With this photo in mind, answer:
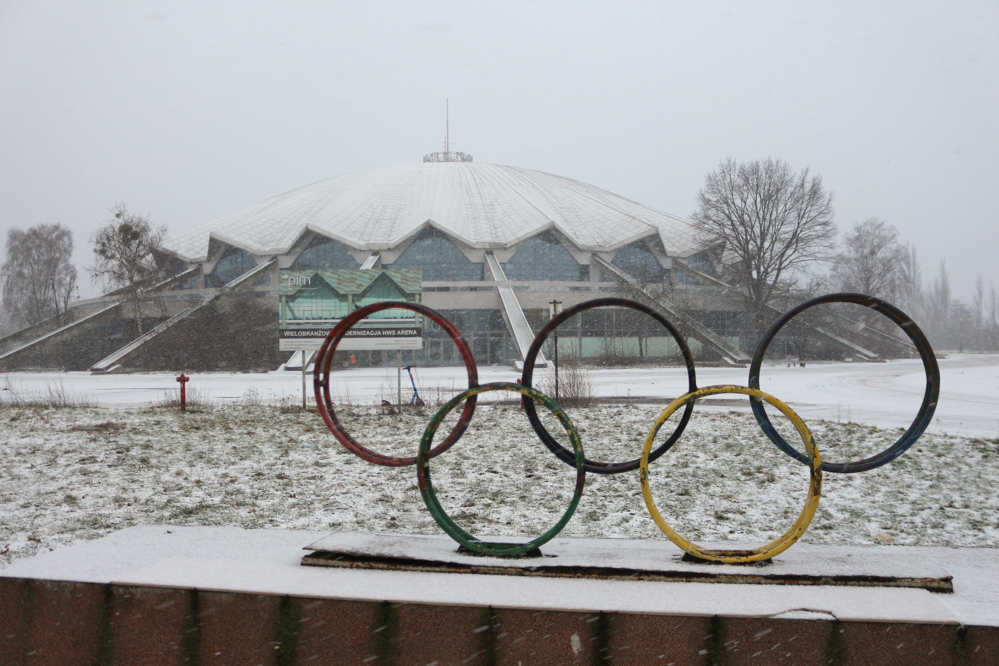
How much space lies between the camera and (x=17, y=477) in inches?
238

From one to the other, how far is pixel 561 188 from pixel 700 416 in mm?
39906

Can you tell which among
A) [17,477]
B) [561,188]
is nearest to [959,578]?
[17,477]

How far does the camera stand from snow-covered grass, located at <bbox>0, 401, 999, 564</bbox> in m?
4.77

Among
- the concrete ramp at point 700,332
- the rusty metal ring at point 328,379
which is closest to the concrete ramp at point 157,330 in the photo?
the concrete ramp at point 700,332

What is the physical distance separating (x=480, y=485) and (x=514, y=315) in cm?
2578

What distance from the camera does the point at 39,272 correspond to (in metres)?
43.7

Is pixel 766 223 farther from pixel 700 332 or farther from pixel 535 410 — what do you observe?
pixel 535 410

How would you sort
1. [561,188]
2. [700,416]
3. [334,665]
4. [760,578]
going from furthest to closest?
[561,188], [700,416], [760,578], [334,665]

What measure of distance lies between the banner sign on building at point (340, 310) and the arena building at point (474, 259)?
52.8 ft

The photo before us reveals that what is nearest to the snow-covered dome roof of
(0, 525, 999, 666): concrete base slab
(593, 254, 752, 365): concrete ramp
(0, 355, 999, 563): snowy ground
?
(593, 254, 752, 365): concrete ramp

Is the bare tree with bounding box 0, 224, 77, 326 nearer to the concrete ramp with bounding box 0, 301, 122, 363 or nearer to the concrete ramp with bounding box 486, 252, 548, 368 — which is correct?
the concrete ramp with bounding box 0, 301, 122, 363

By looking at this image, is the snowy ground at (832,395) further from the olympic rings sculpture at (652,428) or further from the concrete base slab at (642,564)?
the concrete base slab at (642,564)

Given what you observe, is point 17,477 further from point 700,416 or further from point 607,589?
point 700,416

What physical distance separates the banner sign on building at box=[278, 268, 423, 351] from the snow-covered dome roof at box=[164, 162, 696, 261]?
23.3 meters
